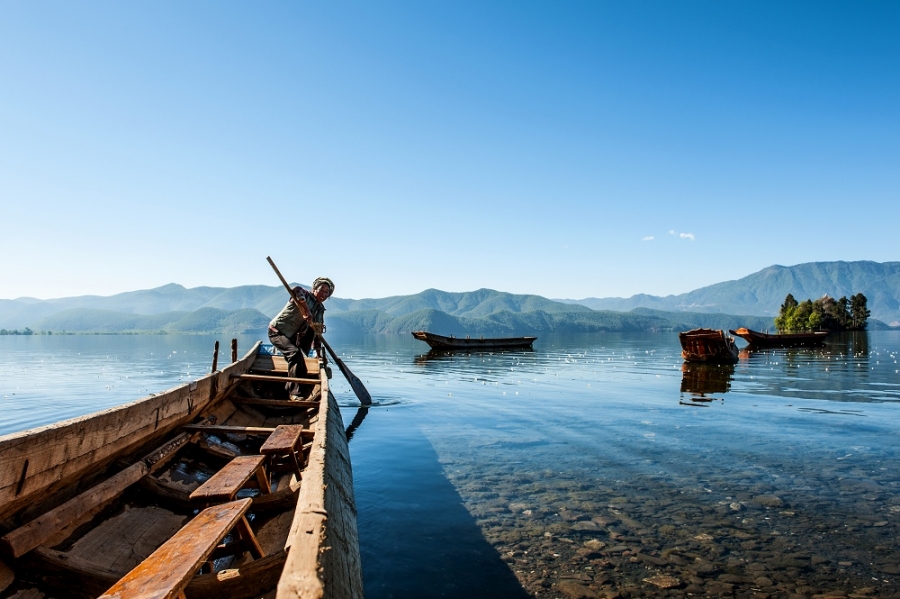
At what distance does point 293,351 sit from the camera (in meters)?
13.8

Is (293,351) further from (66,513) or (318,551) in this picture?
(318,551)

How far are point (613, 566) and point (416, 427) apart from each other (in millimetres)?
9461

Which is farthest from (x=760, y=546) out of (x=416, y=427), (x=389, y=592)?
(x=416, y=427)

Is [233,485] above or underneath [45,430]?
underneath

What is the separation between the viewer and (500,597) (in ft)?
17.6

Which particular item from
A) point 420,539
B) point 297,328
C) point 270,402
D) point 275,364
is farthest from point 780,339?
point 420,539

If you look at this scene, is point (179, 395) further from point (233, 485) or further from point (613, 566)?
point (613, 566)

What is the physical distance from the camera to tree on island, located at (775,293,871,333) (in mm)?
108875

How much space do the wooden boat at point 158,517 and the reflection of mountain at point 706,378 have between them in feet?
65.8

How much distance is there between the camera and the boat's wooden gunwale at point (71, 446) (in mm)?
4141

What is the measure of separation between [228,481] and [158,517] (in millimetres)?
1581

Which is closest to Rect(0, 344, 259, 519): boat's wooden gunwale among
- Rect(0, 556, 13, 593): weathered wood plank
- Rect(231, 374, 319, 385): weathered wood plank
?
Rect(0, 556, 13, 593): weathered wood plank

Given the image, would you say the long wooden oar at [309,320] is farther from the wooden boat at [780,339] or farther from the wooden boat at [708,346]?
the wooden boat at [780,339]

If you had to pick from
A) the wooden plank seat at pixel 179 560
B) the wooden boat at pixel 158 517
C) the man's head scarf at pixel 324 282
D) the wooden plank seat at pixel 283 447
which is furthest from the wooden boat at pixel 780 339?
the wooden plank seat at pixel 179 560
